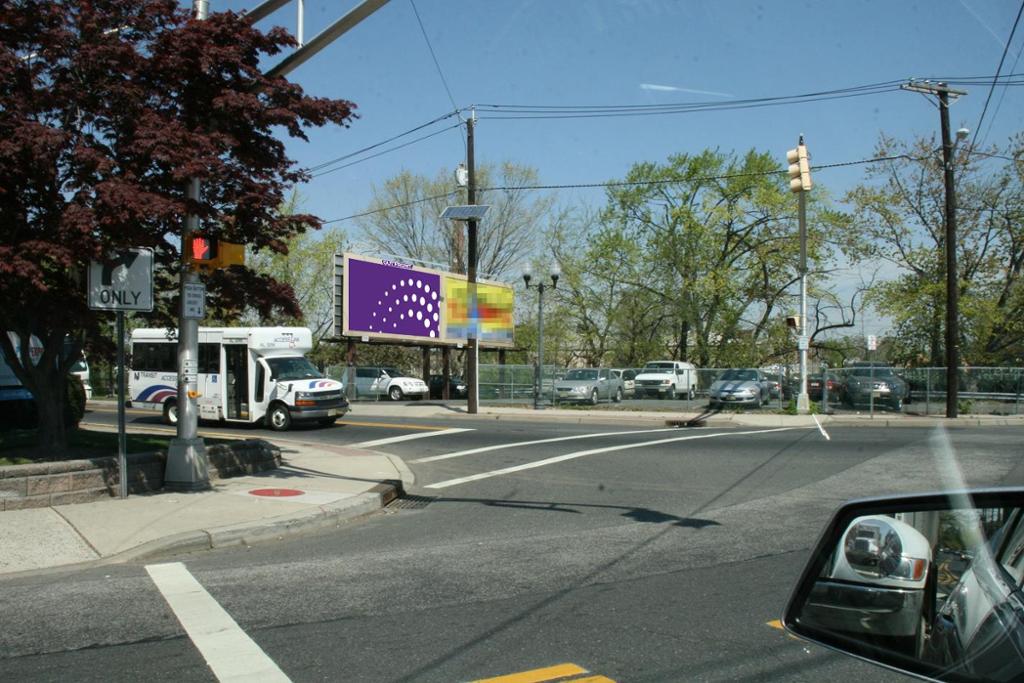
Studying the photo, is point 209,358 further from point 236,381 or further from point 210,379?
point 236,381

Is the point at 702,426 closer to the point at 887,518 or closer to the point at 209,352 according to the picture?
the point at 209,352

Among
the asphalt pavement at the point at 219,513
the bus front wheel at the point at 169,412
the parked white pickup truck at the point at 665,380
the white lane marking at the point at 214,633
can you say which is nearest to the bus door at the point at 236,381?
the bus front wheel at the point at 169,412

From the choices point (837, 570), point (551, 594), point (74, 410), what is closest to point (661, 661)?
point (551, 594)

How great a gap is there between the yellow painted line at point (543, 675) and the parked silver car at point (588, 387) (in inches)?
1120

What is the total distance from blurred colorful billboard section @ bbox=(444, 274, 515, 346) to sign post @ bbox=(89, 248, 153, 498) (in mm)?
29150

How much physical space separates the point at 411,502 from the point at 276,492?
1758 mm

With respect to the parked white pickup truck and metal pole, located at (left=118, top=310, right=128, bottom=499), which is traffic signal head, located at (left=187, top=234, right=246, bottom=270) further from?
the parked white pickup truck

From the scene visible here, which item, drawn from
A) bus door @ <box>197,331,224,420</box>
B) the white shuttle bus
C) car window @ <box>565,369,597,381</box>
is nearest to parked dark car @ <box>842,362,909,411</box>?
car window @ <box>565,369,597,381</box>

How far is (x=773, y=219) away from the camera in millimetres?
42688

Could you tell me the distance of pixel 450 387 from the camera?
45312 mm

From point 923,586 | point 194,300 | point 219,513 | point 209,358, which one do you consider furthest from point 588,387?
point 923,586

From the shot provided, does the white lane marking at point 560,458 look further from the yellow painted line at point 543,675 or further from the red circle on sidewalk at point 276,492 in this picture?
the yellow painted line at point 543,675

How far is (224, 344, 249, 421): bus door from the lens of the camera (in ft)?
73.2

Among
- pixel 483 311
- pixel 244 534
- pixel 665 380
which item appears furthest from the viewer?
pixel 483 311
